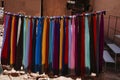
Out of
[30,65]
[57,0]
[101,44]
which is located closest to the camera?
[101,44]

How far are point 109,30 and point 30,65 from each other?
4461 millimetres

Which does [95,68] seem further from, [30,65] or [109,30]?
[109,30]

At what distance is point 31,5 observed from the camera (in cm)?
1209

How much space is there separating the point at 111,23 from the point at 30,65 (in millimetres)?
4537

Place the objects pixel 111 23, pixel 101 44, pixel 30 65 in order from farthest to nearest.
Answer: pixel 111 23
pixel 30 65
pixel 101 44

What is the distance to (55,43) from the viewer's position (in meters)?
5.79

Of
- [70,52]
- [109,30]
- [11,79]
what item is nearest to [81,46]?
[70,52]

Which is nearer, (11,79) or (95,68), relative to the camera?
(95,68)

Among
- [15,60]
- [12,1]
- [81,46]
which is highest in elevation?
[12,1]

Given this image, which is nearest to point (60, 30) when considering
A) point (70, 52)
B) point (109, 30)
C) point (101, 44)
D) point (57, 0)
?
point (70, 52)

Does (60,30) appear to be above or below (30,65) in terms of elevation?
above

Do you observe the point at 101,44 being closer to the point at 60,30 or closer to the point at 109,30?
the point at 60,30

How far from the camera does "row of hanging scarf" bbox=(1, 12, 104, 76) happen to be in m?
5.63

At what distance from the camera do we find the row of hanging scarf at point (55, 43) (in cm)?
563
